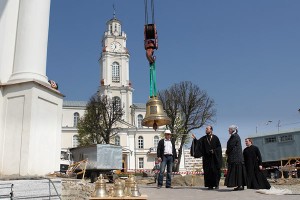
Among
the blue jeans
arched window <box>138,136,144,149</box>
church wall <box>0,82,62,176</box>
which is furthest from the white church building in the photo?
church wall <box>0,82,62,176</box>

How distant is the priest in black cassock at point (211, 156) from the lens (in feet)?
34.1

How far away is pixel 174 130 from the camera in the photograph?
47531 mm

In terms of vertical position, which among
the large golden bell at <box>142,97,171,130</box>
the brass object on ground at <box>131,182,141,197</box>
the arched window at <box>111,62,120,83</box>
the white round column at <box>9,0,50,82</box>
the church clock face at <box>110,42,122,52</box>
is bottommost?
the brass object on ground at <box>131,182,141,197</box>

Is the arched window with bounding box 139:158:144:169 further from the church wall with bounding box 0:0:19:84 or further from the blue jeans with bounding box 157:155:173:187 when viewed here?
the church wall with bounding box 0:0:19:84

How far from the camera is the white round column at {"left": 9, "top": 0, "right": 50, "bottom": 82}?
5.75 meters

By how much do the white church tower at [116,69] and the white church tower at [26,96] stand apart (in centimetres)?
6816

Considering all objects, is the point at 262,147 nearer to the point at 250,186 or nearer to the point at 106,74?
the point at 250,186

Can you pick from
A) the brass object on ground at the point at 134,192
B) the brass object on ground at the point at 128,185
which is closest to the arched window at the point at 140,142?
the brass object on ground at the point at 128,185

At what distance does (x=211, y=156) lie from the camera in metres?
10.6

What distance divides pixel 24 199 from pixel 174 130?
43518mm

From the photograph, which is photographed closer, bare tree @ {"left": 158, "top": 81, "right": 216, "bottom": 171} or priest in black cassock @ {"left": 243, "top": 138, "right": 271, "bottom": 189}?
priest in black cassock @ {"left": 243, "top": 138, "right": 271, "bottom": 189}

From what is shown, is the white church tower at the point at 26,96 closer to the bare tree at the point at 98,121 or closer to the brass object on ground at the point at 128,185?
the brass object on ground at the point at 128,185

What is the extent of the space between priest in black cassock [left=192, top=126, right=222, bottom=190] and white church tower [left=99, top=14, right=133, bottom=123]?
6361 centimetres

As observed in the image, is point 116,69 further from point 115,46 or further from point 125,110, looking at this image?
point 125,110
